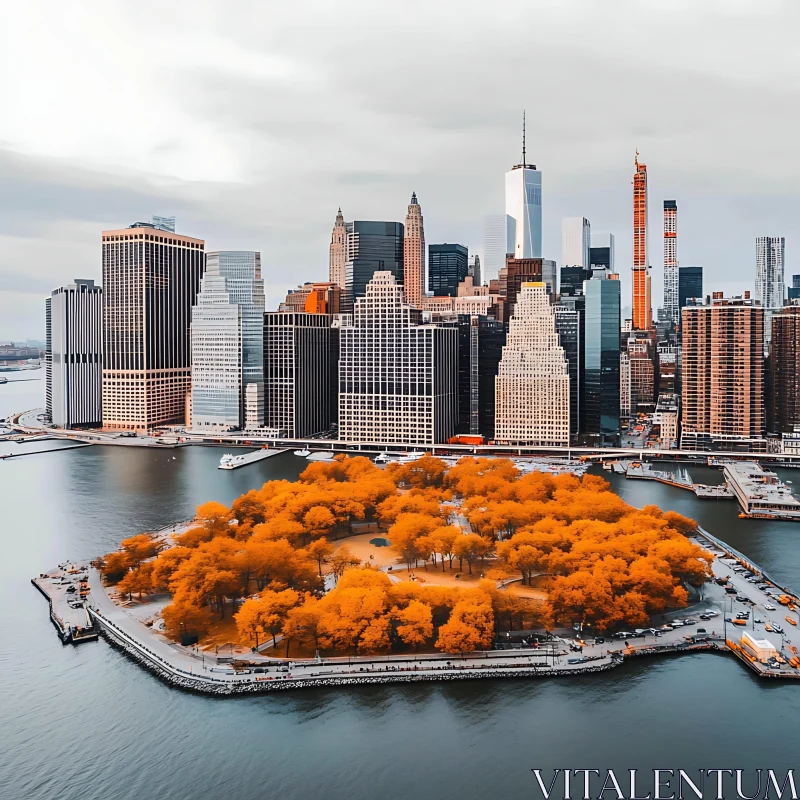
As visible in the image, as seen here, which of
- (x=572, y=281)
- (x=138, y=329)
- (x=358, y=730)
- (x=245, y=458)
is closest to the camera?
(x=358, y=730)

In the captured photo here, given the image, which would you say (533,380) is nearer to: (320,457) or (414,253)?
(320,457)

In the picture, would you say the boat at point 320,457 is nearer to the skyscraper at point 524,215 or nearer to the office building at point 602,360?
the office building at point 602,360

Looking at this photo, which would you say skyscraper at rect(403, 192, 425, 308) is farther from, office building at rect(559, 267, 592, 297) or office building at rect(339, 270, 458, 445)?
office building at rect(339, 270, 458, 445)

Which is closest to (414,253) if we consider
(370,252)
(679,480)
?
(370,252)

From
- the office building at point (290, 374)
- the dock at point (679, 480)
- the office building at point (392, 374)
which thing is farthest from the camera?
the office building at point (290, 374)

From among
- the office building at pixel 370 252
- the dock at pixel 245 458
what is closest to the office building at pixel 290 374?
the dock at pixel 245 458
